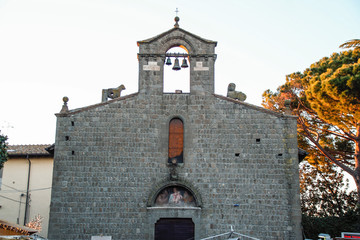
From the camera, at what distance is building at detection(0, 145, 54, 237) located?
80.1 feet

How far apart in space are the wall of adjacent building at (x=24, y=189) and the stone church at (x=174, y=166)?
7984 millimetres

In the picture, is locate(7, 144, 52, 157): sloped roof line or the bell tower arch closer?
the bell tower arch

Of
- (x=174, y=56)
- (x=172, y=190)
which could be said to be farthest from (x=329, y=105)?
(x=172, y=190)

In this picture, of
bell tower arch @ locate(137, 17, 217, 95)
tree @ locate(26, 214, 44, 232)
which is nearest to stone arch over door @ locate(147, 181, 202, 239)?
bell tower arch @ locate(137, 17, 217, 95)

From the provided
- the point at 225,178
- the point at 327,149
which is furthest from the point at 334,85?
the point at 225,178

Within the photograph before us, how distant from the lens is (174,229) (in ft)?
55.3

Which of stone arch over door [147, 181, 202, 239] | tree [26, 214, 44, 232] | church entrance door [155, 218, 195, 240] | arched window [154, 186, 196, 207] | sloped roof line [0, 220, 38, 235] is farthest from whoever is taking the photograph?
tree [26, 214, 44, 232]

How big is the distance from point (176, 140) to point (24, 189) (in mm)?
11749

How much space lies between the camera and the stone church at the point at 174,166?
16.8 meters

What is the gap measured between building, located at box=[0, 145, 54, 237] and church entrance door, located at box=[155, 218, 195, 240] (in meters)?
10.1

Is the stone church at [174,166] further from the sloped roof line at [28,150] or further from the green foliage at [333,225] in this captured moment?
the sloped roof line at [28,150]

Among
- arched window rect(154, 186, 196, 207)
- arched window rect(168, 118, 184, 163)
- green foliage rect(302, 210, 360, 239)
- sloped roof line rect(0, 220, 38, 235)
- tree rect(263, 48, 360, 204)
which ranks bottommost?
sloped roof line rect(0, 220, 38, 235)

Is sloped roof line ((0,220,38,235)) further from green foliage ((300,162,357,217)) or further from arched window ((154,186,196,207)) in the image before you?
green foliage ((300,162,357,217))

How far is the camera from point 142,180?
17.3 meters
